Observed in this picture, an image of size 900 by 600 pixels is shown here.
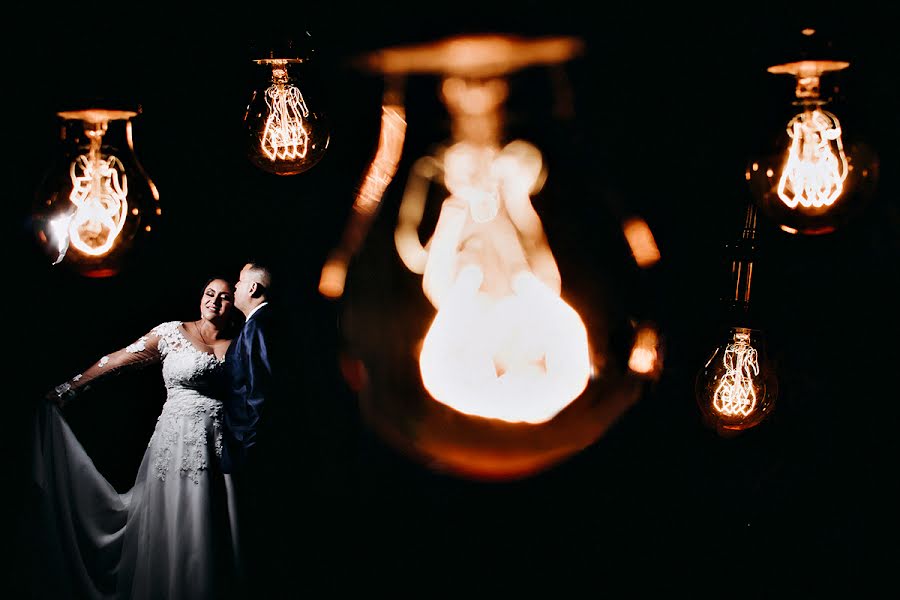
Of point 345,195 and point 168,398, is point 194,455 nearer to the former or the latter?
point 168,398

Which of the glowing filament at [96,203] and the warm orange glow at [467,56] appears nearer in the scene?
the glowing filament at [96,203]

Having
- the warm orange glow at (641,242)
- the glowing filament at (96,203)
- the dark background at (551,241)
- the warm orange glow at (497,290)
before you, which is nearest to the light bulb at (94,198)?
the glowing filament at (96,203)

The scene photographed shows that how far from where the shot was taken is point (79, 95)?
239 centimetres

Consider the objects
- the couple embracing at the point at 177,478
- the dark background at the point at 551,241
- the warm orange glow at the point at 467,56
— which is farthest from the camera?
the warm orange glow at the point at 467,56

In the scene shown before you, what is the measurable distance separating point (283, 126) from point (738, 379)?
61.6 inches

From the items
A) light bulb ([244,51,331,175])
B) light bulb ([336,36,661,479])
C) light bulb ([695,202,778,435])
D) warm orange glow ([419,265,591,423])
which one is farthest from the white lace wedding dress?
light bulb ([695,202,778,435])

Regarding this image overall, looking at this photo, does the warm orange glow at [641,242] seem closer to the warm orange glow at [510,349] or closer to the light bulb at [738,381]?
the warm orange glow at [510,349]

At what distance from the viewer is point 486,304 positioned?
4.44 metres

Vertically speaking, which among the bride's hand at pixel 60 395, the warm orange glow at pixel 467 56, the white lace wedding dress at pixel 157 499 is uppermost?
the warm orange glow at pixel 467 56

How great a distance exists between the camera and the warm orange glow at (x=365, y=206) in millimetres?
4371

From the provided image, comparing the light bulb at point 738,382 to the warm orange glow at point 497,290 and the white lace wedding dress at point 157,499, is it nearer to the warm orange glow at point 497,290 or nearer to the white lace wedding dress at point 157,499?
the warm orange glow at point 497,290

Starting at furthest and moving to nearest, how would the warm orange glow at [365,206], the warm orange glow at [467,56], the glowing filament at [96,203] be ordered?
the warm orange glow at [365,206] < the warm orange glow at [467,56] < the glowing filament at [96,203]

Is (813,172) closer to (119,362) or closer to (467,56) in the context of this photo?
(467,56)

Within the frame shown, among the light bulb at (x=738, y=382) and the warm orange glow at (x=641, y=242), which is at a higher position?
the warm orange glow at (x=641, y=242)
